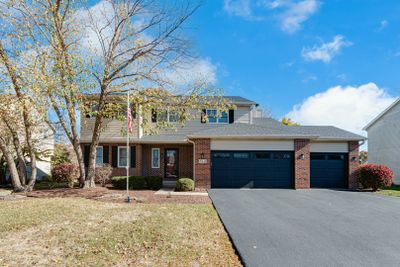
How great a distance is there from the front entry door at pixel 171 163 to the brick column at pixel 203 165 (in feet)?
12.4

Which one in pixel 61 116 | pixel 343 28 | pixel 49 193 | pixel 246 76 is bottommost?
pixel 49 193

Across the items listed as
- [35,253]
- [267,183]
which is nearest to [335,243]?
[35,253]

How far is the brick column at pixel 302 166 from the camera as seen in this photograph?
48.1 feet

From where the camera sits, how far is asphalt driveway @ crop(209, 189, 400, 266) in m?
4.98

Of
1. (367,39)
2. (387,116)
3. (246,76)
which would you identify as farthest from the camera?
(387,116)

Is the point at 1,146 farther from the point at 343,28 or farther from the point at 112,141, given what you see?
the point at 343,28

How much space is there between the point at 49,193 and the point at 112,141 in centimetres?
534

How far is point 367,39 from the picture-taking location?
13023 mm

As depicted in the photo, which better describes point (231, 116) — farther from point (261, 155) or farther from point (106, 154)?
point (106, 154)

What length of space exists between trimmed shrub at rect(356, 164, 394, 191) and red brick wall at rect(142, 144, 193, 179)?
33.3 ft

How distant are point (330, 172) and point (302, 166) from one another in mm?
2359

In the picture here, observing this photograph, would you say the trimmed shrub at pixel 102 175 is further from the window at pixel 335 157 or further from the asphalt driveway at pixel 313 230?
the window at pixel 335 157

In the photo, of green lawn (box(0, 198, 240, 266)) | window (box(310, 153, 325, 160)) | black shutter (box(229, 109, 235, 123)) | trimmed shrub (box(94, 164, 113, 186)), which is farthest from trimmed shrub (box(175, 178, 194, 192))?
window (box(310, 153, 325, 160))

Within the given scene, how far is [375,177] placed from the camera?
1449 centimetres
